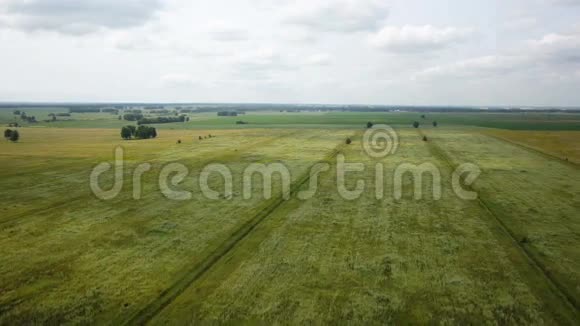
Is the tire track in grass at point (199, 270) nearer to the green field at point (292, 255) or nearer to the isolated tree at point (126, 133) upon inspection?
the green field at point (292, 255)

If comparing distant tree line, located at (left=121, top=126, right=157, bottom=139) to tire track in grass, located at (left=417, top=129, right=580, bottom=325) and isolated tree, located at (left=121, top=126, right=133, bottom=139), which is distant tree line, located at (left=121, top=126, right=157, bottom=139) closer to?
isolated tree, located at (left=121, top=126, right=133, bottom=139)

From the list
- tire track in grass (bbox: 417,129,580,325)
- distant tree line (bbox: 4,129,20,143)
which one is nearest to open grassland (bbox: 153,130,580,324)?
tire track in grass (bbox: 417,129,580,325)

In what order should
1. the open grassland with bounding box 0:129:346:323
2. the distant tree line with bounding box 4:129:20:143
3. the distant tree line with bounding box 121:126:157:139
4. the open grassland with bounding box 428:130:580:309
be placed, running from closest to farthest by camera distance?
the open grassland with bounding box 0:129:346:323, the open grassland with bounding box 428:130:580:309, the distant tree line with bounding box 4:129:20:143, the distant tree line with bounding box 121:126:157:139

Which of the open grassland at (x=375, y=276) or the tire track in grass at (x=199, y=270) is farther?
the open grassland at (x=375, y=276)

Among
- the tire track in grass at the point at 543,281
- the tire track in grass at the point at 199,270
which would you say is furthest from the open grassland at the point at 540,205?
the tire track in grass at the point at 199,270

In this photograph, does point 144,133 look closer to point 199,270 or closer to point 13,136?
point 13,136

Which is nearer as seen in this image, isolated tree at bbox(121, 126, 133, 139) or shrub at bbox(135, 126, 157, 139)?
isolated tree at bbox(121, 126, 133, 139)
